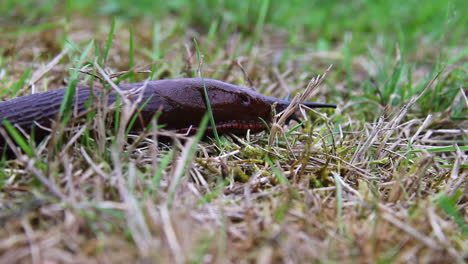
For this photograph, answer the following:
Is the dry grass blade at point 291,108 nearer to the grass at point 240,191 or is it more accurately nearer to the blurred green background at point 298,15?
the grass at point 240,191

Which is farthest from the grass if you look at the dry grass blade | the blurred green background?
the blurred green background

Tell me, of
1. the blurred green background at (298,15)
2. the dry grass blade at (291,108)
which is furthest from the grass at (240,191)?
the blurred green background at (298,15)

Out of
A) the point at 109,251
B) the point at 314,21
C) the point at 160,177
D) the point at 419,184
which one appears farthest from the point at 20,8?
the point at 419,184

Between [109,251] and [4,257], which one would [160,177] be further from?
[4,257]

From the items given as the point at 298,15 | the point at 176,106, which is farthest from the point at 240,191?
the point at 298,15

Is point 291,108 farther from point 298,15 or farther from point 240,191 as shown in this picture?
point 298,15

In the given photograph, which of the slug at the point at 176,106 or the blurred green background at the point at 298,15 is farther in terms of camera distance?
the blurred green background at the point at 298,15

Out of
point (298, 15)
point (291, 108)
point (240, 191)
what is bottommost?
point (240, 191)

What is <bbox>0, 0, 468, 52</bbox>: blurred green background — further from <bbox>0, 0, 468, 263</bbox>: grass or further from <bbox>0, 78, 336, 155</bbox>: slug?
<bbox>0, 78, 336, 155</bbox>: slug
